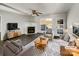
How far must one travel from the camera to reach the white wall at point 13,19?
2662mm

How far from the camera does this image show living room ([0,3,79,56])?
8.77 ft

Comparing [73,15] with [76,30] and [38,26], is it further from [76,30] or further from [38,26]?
[38,26]

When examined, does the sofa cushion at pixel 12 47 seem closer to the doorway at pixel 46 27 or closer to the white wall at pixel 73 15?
the doorway at pixel 46 27

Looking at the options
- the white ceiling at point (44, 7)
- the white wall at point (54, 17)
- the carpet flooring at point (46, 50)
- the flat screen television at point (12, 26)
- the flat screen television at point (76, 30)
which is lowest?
the carpet flooring at point (46, 50)

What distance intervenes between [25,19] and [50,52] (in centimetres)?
88

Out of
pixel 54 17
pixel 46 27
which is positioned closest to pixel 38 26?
pixel 46 27

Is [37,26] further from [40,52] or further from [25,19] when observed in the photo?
[40,52]

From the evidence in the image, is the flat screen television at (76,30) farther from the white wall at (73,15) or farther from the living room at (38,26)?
the white wall at (73,15)

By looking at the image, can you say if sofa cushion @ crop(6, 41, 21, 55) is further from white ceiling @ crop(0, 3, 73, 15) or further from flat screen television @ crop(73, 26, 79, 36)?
flat screen television @ crop(73, 26, 79, 36)

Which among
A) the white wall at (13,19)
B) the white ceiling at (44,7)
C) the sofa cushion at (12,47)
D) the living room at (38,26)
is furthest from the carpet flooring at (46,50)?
the white ceiling at (44,7)

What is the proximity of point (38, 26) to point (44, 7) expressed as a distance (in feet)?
1.39

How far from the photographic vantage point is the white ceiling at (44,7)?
8.76 feet

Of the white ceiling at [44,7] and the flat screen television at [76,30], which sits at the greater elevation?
the white ceiling at [44,7]

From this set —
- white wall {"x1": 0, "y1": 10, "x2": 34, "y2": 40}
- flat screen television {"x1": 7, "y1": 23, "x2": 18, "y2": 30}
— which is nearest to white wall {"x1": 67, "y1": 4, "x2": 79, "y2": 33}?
white wall {"x1": 0, "y1": 10, "x2": 34, "y2": 40}
